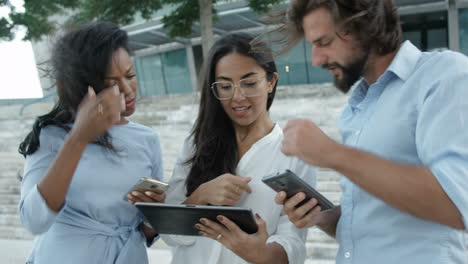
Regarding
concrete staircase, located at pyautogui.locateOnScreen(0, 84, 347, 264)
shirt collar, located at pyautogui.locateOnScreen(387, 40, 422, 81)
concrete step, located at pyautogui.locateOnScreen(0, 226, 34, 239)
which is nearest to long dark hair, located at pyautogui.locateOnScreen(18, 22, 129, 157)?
shirt collar, located at pyautogui.locateOnScreen(387, 40, 422, 81)

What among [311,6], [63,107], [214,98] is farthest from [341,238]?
[63,107]

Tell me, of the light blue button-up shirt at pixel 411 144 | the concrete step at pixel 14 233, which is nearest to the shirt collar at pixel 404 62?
the light blue button-up shirt at pixel 411 144

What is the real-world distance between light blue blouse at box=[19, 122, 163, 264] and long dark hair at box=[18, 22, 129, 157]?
0.05 metres

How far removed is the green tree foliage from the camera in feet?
39.2

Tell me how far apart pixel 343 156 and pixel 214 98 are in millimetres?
1140

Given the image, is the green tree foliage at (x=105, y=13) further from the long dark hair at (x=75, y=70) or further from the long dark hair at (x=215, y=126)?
the long dark hair at (x=75, y=70)

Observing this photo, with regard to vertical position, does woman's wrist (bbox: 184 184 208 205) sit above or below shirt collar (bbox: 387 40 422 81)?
below

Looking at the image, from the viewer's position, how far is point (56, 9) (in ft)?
42.3

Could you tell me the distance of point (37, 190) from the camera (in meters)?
1.66

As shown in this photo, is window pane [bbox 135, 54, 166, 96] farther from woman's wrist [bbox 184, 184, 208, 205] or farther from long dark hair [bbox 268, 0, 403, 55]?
long dark hair [bbox 268, 0, 403, 55]

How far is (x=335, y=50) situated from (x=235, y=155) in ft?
2.72

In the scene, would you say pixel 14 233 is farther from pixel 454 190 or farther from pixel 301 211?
pixel 454 190

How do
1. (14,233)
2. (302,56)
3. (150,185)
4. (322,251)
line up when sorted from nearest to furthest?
1. (150,185)
2. (322,251)
3. (14,233)
4. (302,56)

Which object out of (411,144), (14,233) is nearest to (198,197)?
(411,144)
